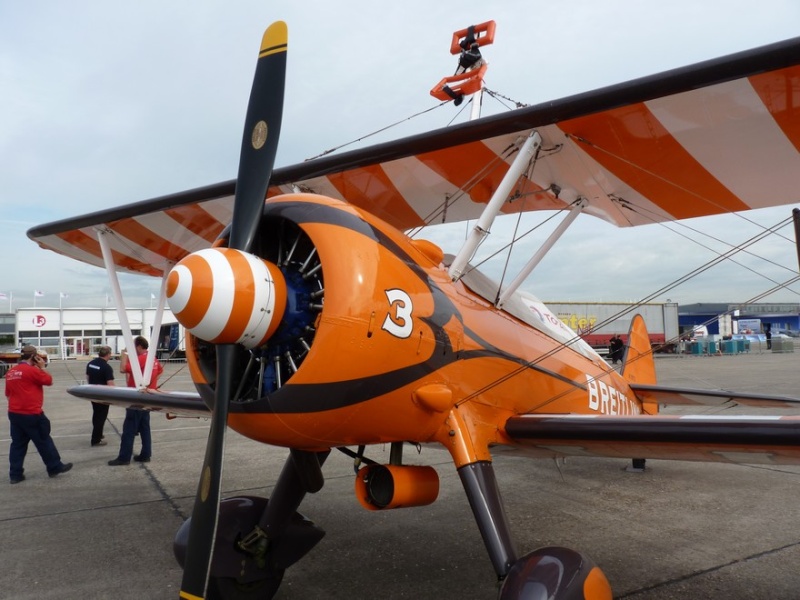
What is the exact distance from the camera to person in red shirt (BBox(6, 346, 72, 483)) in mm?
6539

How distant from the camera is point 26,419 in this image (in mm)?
6613

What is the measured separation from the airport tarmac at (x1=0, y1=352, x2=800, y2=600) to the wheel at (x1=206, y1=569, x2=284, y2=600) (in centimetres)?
12

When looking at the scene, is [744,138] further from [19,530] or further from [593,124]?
[19,530]

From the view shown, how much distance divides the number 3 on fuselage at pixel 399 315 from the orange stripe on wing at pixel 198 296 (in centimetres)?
79

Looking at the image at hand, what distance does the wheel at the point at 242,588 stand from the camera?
10.8ft

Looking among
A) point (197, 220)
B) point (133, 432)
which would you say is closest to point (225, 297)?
point (197, 220)

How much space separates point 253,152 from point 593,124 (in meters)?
2.00

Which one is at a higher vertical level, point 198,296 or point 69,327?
point 69,327

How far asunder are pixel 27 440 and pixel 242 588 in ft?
15.5

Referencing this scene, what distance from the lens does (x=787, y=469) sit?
6.89m

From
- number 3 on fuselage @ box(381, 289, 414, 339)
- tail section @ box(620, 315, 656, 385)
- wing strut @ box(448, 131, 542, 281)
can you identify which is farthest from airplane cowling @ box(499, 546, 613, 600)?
tail section @ box(620, 315, 656, 385)

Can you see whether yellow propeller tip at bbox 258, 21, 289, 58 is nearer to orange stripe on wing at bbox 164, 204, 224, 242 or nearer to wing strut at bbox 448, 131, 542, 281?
wing strut at bbox 448, 131, 542, 281

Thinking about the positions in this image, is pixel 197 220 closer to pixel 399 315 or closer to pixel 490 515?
pixel 399 315

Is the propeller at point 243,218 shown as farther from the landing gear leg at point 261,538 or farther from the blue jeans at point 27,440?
the blue jeans at point 27,440
